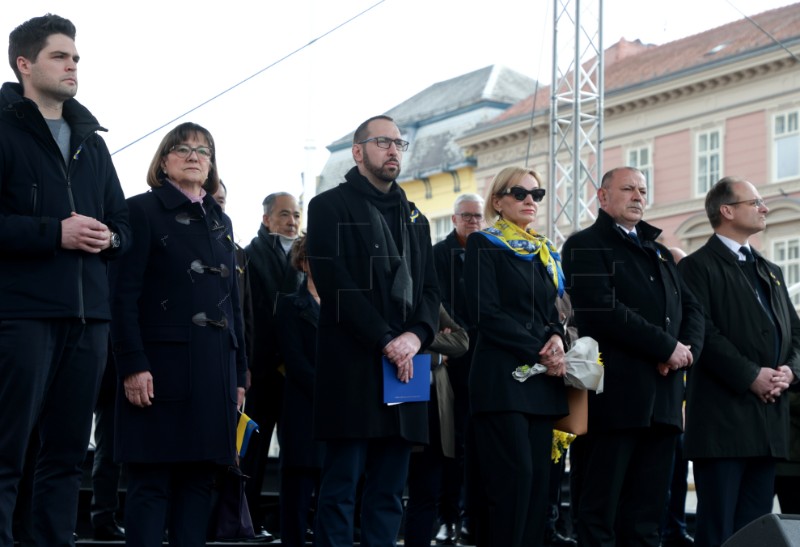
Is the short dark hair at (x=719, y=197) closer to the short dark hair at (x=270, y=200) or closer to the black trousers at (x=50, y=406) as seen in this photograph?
the short dark hair at (x=270, y=200)

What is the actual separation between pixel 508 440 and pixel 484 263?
0.82 metres

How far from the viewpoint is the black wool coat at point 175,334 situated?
190 inches

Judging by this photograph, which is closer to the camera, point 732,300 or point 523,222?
point 523,222

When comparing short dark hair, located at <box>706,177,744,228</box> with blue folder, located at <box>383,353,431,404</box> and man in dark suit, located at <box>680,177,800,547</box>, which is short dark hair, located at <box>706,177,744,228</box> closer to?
man in dark suit, located at <box>680,177,800,547</box>

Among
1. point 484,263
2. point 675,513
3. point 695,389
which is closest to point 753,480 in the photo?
point 695,389

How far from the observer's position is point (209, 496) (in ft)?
16.5

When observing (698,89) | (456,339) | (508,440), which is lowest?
(508,440)

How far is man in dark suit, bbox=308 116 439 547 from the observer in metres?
5.12

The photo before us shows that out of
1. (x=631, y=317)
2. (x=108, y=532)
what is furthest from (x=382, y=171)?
(x=108, y=532)

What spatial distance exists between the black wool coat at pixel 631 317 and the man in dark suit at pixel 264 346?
1.64 m

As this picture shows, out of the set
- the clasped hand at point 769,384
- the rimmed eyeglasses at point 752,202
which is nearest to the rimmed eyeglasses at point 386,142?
the rimmed eyeglasses at point 752,202

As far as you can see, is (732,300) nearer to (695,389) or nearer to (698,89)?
(695,389)

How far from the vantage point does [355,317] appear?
512 centimetres

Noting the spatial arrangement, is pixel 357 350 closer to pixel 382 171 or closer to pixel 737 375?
pixel 382 171
